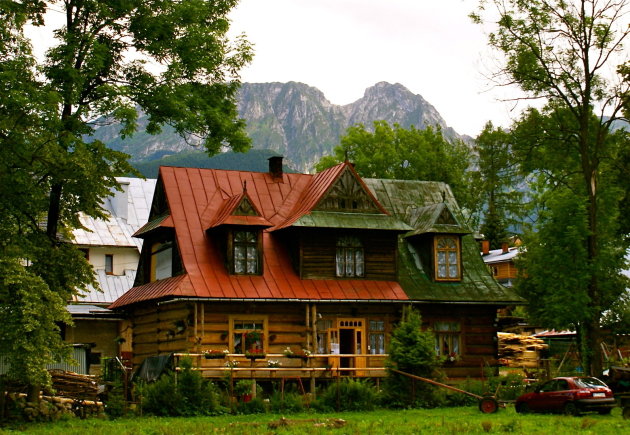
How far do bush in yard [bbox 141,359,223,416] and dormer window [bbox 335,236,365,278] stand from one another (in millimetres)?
9596

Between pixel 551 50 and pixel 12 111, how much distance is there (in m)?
22.3

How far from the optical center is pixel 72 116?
1153 inches

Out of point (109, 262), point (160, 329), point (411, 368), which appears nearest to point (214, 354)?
point (160, 329)

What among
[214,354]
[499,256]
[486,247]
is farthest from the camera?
[486,247]

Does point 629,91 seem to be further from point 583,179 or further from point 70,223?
point 70,223

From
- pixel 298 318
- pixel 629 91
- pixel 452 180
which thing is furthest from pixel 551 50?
pixel 452 180

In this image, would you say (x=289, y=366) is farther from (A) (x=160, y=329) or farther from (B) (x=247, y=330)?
(A) (x=160, y=329)

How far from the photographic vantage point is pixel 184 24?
1265 inches

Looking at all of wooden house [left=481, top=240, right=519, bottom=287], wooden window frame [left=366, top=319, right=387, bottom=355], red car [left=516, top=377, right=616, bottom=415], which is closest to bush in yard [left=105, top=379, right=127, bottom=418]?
wooden window frame [left=366, top=319, right=387, bottom=355]

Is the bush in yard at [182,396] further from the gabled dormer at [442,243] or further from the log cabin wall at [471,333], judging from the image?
the gabled dormer at [442,243]

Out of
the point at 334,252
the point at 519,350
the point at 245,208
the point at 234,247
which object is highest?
the point at 245,208

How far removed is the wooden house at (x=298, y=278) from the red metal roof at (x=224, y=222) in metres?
0.05

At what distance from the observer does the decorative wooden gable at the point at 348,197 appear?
36906 mm

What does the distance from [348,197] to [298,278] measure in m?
4.12
